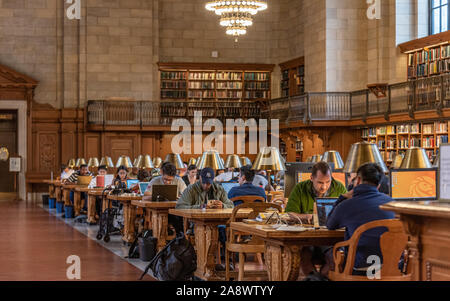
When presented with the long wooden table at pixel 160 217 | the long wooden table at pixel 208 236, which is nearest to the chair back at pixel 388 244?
the long wooden table at pixel 208 236

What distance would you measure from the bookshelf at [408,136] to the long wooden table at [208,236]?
345 inches

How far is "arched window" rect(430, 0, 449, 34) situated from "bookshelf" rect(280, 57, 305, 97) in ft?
14.1

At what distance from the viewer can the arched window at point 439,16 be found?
56.0 ft

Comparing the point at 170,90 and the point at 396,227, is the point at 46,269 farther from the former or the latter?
the point at 170,90

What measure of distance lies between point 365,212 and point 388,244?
0.25 m

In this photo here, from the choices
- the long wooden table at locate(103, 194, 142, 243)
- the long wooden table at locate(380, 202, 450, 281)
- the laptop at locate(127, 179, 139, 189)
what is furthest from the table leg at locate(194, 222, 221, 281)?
the laptop at locate(127, 179, 139, 189)

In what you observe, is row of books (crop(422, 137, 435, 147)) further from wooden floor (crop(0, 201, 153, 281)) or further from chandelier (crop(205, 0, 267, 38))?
wooden floor (crop(0, 201, 153, 281))

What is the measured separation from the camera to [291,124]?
63.6 feet

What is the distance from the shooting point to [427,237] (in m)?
3.61

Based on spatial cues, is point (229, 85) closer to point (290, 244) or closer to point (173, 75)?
point (173, 75)

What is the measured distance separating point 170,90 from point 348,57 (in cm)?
576

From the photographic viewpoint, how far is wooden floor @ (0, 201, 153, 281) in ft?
25.1

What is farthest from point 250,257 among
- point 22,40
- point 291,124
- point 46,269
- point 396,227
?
point 22,40

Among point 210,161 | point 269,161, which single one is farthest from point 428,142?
point 269,161
